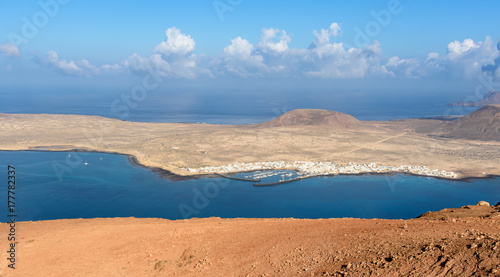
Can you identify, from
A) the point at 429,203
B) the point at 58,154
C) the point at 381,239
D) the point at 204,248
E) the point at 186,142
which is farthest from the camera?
the point at 186,142

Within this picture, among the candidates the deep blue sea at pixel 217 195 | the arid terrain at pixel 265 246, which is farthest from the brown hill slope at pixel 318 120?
the arid terrain at pixel 265 246

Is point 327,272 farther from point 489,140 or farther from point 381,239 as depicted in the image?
point 489,140

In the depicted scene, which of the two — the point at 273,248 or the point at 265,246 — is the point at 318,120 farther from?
the point at 273,248

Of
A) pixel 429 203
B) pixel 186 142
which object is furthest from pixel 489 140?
pixel 186 142

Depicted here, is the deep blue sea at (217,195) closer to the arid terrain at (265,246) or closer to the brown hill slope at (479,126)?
the arid terrain at (265,246)

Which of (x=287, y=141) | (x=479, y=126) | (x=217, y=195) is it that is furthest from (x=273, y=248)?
(x=479, y=126)

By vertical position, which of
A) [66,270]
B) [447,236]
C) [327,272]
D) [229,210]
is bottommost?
[229,210]

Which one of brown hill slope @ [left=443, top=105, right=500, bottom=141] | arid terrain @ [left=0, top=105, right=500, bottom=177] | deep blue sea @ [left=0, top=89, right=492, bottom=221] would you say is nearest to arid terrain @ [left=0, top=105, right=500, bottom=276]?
deep blue sea @ [left=0, top=89, right=492, bottom=221]
